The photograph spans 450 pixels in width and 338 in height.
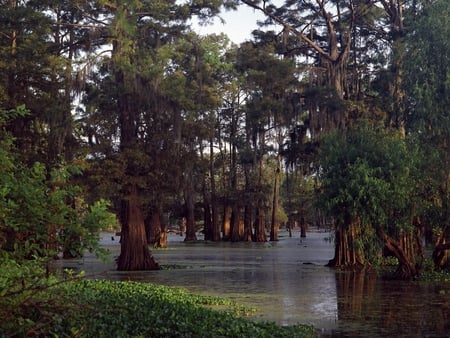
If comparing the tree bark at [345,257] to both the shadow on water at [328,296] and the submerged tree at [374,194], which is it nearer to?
the shadow on water at [328,296]

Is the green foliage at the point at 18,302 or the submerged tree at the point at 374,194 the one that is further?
the submerged tree at the point at 374,194

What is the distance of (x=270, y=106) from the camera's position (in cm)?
3431

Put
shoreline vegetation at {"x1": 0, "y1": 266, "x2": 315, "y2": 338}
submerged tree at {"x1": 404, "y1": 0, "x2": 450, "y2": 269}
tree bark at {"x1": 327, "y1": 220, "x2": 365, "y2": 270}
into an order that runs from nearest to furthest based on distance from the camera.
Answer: shoreline vegetation at {"x1": 0, "y1": 266, "x2": 315, "y2": 338}, submerged tree at {"x1": 404, "y1": 0, "x2": 450, "y2": 269}, tree bark at {"x1": 327, "y1": 220, "x2": 365, "y2": 270}

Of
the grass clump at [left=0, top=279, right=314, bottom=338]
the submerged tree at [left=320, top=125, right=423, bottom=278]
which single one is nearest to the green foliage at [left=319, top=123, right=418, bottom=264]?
the submerged tree at [left=320, top=125, right=423, bottom=278]

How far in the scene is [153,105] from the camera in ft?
93.9

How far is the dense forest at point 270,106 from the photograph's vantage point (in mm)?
23875

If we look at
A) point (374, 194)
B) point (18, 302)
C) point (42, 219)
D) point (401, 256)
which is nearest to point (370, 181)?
point (374, 194)

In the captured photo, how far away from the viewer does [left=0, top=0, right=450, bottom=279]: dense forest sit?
2388cm

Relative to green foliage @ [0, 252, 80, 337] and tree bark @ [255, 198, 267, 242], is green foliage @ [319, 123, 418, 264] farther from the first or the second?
tree bark @ [255, 198, 267, 242]

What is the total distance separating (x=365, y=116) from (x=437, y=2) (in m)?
10.5

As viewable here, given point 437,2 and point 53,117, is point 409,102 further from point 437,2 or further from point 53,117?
point 53,117

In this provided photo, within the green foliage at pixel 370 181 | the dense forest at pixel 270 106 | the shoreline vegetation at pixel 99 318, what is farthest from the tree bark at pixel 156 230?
the shoreline vegetation at pixel 99 318

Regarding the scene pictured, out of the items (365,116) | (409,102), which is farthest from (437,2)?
(365,116)

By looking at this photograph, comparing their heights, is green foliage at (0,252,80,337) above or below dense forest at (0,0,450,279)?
below
